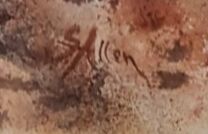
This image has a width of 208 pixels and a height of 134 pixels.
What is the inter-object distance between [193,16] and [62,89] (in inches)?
11.7

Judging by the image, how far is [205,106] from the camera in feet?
5.67

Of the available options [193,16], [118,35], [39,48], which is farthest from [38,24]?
[193,16]

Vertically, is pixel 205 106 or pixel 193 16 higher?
pixel 193 16

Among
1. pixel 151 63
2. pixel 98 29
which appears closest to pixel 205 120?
pixel 151 63

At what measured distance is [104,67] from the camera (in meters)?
1.73

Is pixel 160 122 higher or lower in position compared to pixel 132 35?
lower

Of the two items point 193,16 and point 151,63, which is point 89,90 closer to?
point 151,63

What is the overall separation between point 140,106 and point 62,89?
6.2 inches

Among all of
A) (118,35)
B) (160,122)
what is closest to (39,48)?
(118,35)

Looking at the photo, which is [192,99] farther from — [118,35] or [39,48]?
[39,48]

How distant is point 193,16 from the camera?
1744 millimetres

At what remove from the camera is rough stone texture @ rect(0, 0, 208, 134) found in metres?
1.72

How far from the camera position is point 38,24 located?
174cm

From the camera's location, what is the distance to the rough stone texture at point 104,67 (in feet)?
5.65
